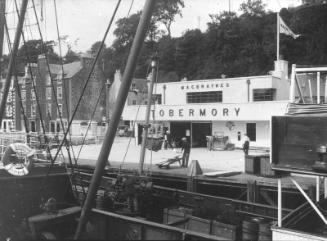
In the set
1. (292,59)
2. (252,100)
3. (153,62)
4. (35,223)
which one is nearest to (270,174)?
(153,62)

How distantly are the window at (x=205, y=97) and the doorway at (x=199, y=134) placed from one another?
2.73 metres

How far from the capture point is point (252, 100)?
36.6m

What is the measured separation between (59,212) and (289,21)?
182 ft

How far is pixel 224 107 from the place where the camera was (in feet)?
116

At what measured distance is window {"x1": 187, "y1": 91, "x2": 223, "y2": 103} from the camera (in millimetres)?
38756

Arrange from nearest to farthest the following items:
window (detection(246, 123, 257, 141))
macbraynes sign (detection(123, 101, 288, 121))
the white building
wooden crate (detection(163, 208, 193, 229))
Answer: wooden crate (detection(163, 208, 193, 229)) < macbraynes sign (detection(123, 101, 288, 121)) < the white building < window (detection(246, 123, 257, 141))

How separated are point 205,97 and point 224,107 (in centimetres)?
453

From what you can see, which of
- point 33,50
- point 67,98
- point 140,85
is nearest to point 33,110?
point 67,98

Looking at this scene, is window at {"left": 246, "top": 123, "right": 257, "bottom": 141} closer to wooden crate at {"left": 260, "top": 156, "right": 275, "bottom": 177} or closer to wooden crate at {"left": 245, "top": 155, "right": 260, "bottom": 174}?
wooden crate at {"left": 245, "top": 155, "right": 260, "bottom": 174}

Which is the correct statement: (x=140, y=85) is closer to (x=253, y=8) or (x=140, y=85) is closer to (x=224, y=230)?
(x=253, y=8)

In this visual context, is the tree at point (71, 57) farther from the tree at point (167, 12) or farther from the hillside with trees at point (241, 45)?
the tree at point (167, 12)

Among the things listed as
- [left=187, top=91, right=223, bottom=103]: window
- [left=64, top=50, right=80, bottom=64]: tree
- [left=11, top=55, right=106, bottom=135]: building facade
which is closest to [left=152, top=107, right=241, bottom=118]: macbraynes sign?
[left=187, top=91, right=223, bottom=103]: window

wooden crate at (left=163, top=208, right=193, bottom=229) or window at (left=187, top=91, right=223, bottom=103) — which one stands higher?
window at (left=187, top=91, right=223, bottom=103)

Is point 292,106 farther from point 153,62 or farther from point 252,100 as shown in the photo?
point 252,100
